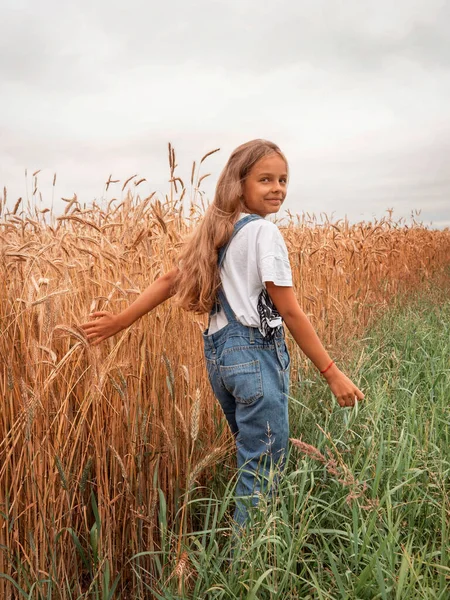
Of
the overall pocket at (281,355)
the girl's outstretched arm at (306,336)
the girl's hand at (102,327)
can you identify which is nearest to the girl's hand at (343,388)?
the girl's outstretched arm at (306,336)

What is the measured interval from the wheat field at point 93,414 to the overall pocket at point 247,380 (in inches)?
6.9

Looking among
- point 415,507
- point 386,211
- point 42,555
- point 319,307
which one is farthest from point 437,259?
point 42,555

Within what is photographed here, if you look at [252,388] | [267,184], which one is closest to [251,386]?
[252,388]

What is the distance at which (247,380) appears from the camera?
5.15 ft

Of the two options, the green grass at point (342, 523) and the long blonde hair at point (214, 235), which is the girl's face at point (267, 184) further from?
the green grass at point (342, 523)

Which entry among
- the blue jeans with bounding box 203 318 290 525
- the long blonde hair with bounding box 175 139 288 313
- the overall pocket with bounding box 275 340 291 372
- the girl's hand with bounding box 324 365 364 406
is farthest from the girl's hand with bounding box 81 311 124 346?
the girl's hand with bounding box 324 365 364 406

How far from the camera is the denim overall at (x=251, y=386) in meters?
1.57

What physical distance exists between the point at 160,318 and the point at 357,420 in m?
1.00

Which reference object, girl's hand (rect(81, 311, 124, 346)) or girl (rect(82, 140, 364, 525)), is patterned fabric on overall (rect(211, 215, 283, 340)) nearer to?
girl (rect(82, 140, 364, 525))

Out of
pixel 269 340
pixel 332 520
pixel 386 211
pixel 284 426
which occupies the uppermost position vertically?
pixel 386 211

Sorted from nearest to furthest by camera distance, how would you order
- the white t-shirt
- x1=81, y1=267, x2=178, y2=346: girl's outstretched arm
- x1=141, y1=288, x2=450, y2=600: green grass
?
1. x1=141, y1=288, x2=450, y2=600: green grass
2. the white t-shirt
3. x1=81, y1=267, x2=178, y2=346: girl's outstretched arm

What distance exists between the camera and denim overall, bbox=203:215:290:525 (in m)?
1.57

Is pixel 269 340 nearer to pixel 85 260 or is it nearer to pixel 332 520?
pixel 332 520

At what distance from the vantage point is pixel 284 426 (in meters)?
1.66
